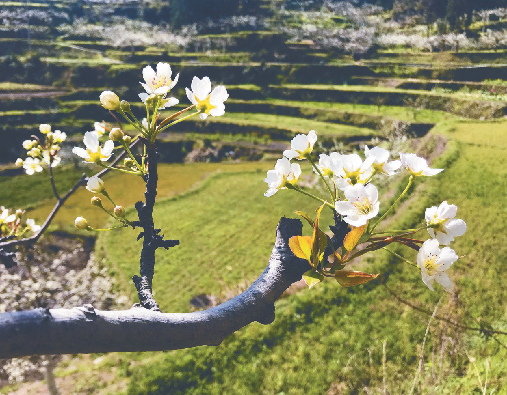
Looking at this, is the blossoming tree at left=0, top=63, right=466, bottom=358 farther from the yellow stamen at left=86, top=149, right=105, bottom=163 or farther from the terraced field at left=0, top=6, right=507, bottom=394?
the terraced field at left=0, top=6, right=507, bottom=394

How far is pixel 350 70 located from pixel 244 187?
14888mm

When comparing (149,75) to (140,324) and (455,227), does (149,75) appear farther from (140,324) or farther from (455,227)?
(455,227)

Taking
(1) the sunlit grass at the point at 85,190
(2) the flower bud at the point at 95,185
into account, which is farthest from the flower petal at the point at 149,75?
(1) the sunlit grass at the point at 85,190

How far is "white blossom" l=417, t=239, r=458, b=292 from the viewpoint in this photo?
0.54 m

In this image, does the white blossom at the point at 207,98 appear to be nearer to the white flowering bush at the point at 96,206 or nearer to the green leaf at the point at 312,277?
the white flowering bush at the point at 96,206

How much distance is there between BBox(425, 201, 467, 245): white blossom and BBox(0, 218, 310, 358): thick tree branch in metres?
0.24

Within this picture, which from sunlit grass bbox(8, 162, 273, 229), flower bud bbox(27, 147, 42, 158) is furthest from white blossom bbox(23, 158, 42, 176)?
sunlit grass bbox(8, 162, 273, 229)

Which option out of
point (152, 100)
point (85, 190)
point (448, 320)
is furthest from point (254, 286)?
point (85, 190)

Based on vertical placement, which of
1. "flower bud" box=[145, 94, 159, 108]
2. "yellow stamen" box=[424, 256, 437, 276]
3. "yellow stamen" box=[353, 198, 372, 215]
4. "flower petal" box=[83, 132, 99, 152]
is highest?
"flower bud" box=[145, 94, 159, 108]

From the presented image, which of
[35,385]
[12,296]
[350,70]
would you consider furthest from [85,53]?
[35,385]

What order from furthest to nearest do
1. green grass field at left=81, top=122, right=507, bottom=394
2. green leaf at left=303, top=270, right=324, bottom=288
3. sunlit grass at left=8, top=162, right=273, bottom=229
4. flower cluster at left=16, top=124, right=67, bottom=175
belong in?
sunlit grass at left=8, top=162, right=273, bottom=229 → green grass field at left=81, top=122, right=507, bottom=394 → flower cluster at left=16, top=124, right=67, bottom=175 → green leaf at left=303, top=270, right=324, bottom=288

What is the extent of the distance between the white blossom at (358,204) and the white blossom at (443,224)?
108 millimetres

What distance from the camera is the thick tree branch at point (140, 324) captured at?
444 mm

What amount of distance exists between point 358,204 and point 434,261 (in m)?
0.16
